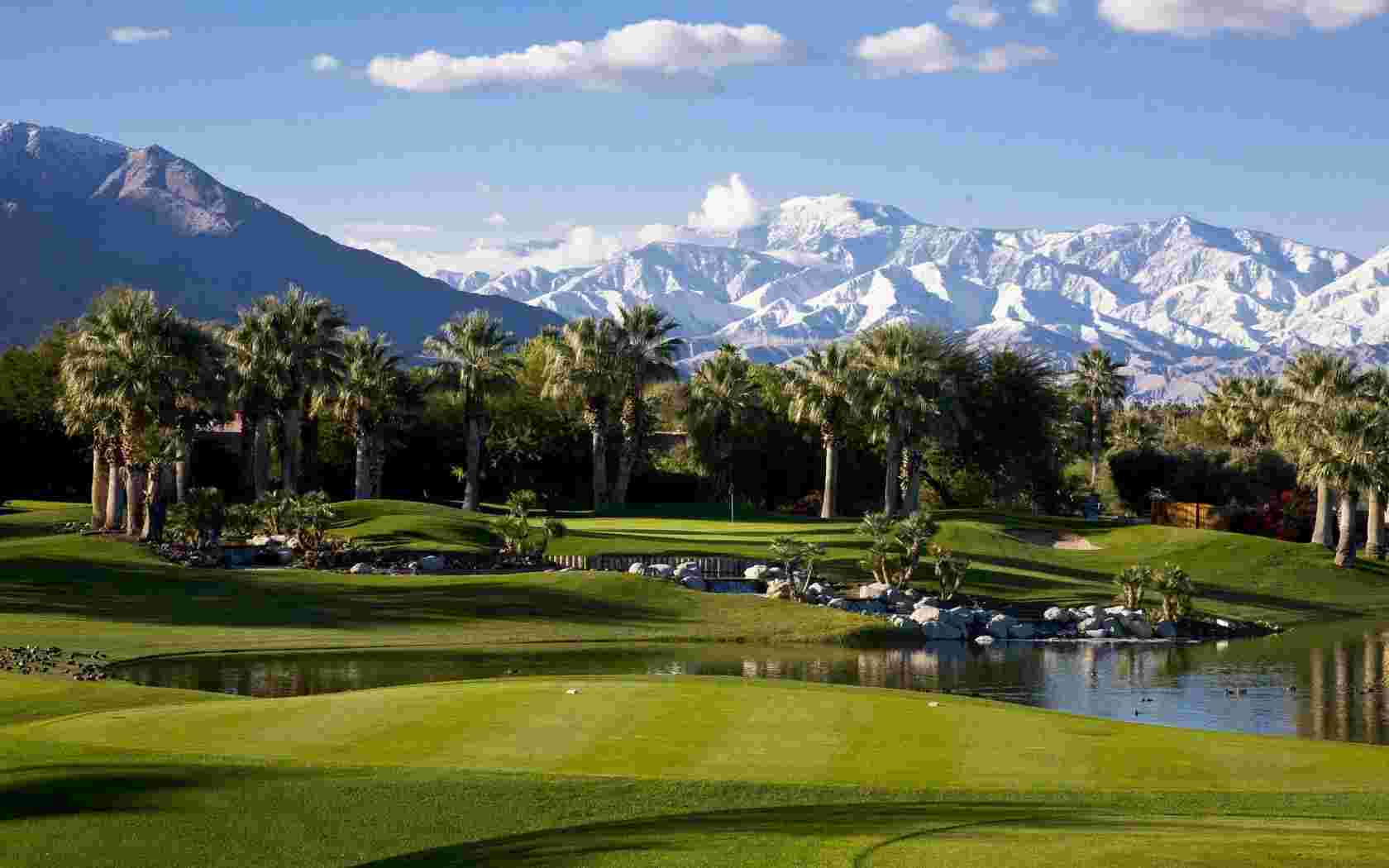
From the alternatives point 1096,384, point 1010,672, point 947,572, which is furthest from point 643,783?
point 1096,384

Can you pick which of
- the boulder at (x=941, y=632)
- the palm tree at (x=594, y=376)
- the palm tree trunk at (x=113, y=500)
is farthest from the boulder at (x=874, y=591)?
the palm tree trunk at (x=113, y=500)

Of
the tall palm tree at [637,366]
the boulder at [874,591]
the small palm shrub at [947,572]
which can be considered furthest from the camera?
the tall palm tree at [637,366]

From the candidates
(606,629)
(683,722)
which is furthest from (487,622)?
(683,722)

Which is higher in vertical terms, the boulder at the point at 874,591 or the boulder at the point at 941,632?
the boulder at the point at 874,591

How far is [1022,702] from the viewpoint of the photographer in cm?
3553

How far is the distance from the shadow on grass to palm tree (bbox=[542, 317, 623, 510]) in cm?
6353

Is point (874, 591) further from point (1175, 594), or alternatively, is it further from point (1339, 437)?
point (1339, 437)

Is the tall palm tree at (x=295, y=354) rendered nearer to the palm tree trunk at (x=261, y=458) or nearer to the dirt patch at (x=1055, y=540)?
the palm tree trunk at (x=261, y=458)

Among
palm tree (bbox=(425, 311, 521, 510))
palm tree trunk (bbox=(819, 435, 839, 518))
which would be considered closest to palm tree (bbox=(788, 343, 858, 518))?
palm tree trunk (bbox=(819, 435, 839, 518))

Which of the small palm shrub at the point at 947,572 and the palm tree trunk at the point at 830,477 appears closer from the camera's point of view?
the small palm shrub at the point at 947,572

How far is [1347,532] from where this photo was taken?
6975 cm

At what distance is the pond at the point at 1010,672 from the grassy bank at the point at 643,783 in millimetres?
7451

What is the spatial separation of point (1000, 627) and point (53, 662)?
27813 mm

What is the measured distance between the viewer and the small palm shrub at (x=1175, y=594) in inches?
2096
